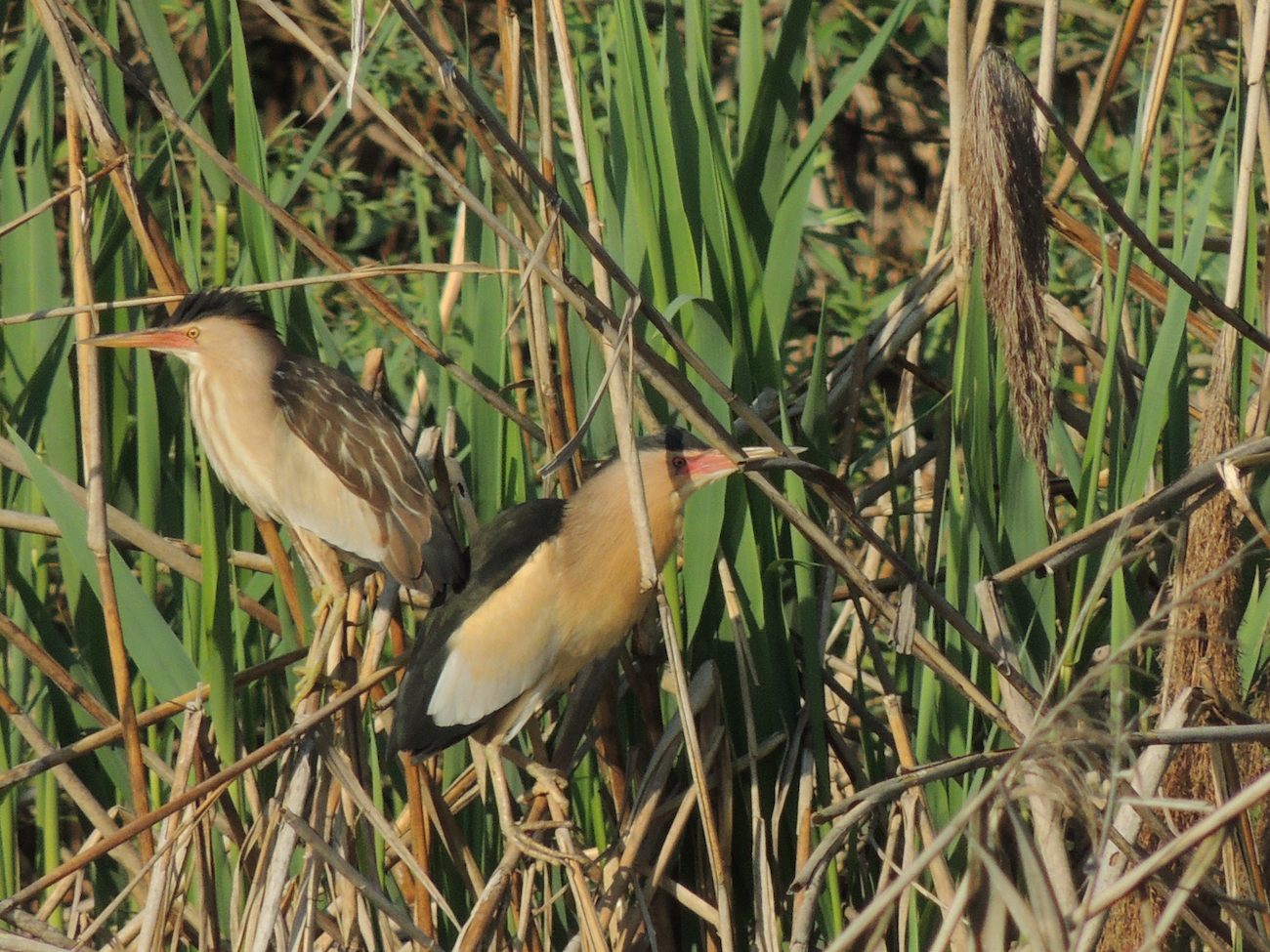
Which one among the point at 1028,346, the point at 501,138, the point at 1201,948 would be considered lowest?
the point at 1201,948

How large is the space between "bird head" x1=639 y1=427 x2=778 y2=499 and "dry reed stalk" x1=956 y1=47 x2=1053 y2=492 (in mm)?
432

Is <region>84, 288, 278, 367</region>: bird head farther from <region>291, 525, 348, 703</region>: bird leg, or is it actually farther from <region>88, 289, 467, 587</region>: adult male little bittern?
<region>291, 525, 348, 703</region>: bird leg

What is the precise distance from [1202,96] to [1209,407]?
2.51m

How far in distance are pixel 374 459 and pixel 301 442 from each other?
0.61ft

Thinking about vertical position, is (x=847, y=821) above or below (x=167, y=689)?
below

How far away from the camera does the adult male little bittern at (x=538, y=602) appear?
6.22ft

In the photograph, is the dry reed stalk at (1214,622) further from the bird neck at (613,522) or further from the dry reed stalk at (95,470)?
the dry reed stalk at (95,470)

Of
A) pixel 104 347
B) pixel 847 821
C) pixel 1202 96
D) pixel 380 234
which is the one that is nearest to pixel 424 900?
pixel 847 821

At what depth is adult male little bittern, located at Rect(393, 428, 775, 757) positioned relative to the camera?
1.90 m

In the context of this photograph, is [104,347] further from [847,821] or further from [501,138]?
[847,821]

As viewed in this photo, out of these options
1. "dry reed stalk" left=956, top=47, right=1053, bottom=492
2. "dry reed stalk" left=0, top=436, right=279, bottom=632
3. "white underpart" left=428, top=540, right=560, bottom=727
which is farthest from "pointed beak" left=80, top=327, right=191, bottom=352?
"dry reed stalk" left=956, top=47, right=1053, bottom=492

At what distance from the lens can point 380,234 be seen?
3.84m

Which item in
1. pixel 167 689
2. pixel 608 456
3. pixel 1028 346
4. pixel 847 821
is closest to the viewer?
pixel 1028 346

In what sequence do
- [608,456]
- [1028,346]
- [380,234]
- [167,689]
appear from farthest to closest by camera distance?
[380,234] < [608,456] < [167,689] < [1028,346]
